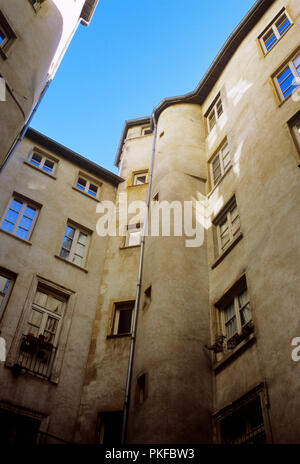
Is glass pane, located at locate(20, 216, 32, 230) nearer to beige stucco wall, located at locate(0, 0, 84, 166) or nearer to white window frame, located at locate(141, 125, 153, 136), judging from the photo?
beige stucco wall, located at locate(0, 0, 84, 166)

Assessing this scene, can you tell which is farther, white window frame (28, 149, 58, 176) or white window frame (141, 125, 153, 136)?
white window frame (141, 125, 153, 136)

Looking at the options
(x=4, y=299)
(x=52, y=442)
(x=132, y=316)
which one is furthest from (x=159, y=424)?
(x=4, y=299)

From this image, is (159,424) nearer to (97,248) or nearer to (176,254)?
(176,254)

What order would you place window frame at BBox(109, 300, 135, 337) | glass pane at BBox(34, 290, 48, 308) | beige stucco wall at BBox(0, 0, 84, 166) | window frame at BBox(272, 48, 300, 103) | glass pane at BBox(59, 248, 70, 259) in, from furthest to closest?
glass pane at BBox(59, 248, 70, 259), window frame at BBox(109, 300, 135, 337), glass pane at BBox(34, 290, 48, 308), window frame at BBox(272, 48, 300, 103), beige stucco wall at BBox(0, 0, 84, 166)

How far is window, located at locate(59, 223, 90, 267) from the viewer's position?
16.5 metres

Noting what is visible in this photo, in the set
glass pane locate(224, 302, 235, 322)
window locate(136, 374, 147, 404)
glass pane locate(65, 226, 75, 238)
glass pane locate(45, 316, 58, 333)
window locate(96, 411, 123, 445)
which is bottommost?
window locate(96, 411, 123, 445)

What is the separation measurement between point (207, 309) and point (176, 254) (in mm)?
2117

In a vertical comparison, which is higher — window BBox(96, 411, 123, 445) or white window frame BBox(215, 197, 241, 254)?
white window frame BBox(215, 197, 241, 254)

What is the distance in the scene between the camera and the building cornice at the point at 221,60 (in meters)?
17.8

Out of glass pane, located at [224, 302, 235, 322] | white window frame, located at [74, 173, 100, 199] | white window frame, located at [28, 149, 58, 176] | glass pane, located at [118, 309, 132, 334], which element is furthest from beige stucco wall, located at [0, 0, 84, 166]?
glass pane, located at [224, 302, 235, 322]

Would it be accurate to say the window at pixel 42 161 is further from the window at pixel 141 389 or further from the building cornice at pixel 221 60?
the window at pixel 141 389

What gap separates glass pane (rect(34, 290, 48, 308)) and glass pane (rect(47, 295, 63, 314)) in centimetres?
14

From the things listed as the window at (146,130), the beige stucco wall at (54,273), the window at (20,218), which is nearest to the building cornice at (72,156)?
the beige stucco wall at (54,273)

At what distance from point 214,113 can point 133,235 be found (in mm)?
6614
